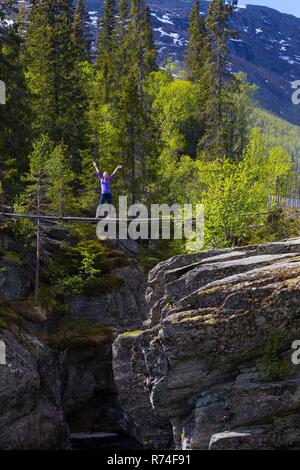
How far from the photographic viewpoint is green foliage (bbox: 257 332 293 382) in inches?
682

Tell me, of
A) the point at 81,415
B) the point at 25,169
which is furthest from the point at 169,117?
the point at 81,415

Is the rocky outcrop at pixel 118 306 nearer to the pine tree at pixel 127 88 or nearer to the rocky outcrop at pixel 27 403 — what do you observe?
the rocky outcrop at pixel 27 403

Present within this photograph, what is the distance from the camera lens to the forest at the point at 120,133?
1380 inches

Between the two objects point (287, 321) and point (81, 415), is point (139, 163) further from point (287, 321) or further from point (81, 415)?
point (287, 321)

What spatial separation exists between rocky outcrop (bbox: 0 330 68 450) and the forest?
797 cm

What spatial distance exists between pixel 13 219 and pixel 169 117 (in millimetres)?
25501

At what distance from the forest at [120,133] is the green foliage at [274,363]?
53.2 feet

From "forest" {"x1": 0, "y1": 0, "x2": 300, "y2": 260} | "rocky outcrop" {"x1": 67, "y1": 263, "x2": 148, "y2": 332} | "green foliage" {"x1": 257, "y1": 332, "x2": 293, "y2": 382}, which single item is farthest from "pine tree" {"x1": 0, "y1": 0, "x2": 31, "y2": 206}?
"green foliage" {"x1": 257, "y1": 332, "x2": 293, "y2": 382}

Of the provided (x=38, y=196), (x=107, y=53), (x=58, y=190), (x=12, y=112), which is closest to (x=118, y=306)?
(x=58, y=190)

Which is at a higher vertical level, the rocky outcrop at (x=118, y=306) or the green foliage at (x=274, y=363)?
the green foliage at (x=274, y=363)

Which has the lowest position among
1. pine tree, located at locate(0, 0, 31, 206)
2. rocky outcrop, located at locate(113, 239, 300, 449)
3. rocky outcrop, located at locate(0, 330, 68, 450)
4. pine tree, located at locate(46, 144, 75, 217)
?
rocky outcrop, located at locate(0, 330, 68, 450)

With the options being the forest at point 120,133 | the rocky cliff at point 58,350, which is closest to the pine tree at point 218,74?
the forest at point 120,133

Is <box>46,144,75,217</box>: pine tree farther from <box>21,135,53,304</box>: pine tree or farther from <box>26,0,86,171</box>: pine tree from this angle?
<box>26,0,86,171</box>: pine tree

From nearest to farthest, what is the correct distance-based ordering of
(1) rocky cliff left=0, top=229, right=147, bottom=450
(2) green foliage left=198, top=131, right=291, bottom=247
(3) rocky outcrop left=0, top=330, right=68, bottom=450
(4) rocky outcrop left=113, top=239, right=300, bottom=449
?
(4) rocky outcrop left=113, top=239, right=300, bottom=449 < (3) rocky outcrop left=0, top=330, right=68, bottom=450 < (1) rocky cliff left=0, top=229, right=147, bottom=450 < (2) green foliage left=198, top=131, right=291, bottom=247
